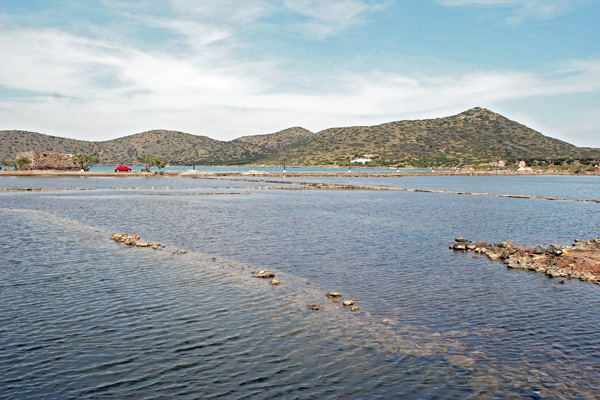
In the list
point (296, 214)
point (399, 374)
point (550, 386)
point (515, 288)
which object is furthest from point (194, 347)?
point (296, 214)

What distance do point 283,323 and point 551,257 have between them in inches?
747

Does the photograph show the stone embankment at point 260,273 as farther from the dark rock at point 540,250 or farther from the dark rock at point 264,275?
the dark rock at point 540,250

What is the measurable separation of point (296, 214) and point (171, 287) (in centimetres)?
3138

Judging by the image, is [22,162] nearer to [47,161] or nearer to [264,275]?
[47,161]

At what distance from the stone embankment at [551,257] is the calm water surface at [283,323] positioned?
1432 millimetres

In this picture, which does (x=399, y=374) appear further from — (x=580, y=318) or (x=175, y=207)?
(x=175, y=207)

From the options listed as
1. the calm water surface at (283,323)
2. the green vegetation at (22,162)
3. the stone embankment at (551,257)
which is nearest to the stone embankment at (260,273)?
the calm water surface at (283,323)

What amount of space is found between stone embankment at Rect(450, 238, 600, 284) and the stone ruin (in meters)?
154

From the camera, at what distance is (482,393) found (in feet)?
35.9

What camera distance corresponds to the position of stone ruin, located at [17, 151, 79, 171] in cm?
14888

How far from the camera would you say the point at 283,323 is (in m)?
15.4

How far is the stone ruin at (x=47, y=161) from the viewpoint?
488 feet

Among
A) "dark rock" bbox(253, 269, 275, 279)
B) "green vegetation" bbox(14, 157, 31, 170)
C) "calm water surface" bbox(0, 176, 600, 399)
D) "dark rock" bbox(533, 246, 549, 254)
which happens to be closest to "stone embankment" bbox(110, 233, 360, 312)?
"dark rock" bbox(253, 269, 275, 279)

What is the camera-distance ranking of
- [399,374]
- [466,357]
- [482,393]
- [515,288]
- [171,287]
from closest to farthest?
1. [482,393]
2. [399,374]
3. [466,357]
4. [171,287]
5. [515,288]
